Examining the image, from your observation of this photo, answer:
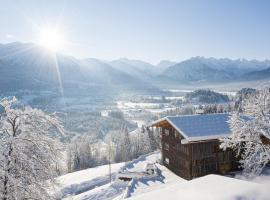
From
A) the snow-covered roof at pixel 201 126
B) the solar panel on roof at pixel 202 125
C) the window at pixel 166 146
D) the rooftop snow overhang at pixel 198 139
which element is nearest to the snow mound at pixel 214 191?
the rooftop snow overhang at pixel 198 139

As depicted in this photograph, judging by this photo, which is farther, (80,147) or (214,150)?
(80,147)

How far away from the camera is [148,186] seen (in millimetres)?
27625

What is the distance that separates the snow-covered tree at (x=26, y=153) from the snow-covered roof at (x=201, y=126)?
16.6m

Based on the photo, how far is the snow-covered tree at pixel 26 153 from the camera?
1169 centimetres

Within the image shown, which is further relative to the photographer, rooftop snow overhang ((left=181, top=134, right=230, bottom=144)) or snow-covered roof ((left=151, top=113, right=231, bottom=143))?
snow-covered roof ((left=151, top=113, right=231, bottom=143))

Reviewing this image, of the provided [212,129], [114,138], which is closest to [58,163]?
[212,129]

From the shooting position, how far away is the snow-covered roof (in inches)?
1105

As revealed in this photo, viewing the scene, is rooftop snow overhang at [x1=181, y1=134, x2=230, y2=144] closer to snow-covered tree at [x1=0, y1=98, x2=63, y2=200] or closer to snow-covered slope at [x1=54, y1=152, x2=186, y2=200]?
snow-covered slope at [x1=54, y1=152, x2=186, y2=200]

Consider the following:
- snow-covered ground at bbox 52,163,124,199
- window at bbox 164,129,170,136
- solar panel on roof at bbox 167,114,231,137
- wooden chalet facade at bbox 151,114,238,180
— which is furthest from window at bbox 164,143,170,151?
snow-covered ground at bbox 52,163,124,199

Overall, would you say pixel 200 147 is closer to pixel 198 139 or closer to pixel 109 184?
pixel 198 139

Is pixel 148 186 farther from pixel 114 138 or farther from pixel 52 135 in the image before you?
pixel 114 138

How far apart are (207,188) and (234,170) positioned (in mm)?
26284

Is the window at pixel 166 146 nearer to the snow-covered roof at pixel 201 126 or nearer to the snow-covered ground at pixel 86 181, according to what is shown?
the snow-covered roof at pixel 201 126

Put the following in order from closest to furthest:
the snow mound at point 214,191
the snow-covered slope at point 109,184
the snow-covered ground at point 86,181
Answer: the snow mound at point 214,191
the snow-covered slope at point 109,184
the snow-covered ground at point 86,181
